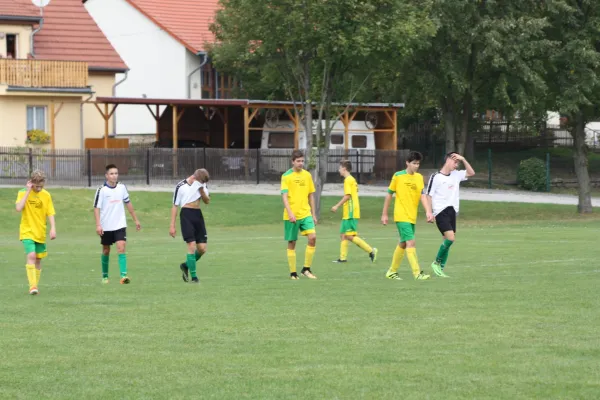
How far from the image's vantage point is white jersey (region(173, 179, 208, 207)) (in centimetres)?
1619

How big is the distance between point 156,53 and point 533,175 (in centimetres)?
2107

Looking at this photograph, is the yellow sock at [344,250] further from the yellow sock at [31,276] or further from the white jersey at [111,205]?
the yellow sock at [31,276]

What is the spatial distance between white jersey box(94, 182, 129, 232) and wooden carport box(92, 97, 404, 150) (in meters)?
29.0

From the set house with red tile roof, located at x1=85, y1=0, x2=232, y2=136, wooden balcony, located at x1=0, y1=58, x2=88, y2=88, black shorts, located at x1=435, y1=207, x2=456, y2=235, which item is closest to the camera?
black shorts, located at x1=435, y1=207, x2=456, y2=235

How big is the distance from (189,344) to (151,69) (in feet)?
168

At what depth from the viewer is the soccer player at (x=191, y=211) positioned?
637 inches

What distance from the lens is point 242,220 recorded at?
120 ft

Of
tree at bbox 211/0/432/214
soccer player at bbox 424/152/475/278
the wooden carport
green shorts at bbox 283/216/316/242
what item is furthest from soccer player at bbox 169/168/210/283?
the wooden carport

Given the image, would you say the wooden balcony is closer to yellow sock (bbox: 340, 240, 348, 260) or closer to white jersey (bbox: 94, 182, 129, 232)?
yellow sock (bbox: 340, 240, 348, 260)

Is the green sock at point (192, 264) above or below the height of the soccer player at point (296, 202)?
below

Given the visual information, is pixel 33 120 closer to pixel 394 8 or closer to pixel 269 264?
pixel 394 8

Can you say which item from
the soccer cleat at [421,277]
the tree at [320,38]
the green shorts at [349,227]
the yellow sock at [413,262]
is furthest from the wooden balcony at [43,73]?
the soccer cleat at [421,277]

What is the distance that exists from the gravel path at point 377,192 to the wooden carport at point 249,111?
2.82 meters

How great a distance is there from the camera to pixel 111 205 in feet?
53.4
